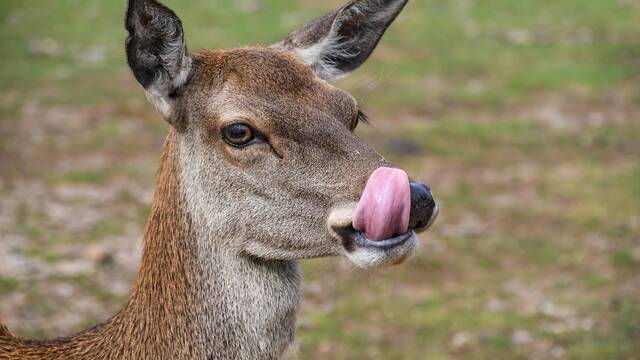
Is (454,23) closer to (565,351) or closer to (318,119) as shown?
(565,351)

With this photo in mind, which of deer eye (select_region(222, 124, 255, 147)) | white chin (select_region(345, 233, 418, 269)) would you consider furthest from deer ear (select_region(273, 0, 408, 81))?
white chin (select_region(345, 233, 418, 269))

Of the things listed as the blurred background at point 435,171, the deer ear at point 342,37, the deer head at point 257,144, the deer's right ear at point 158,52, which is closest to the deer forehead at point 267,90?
the deer head at point 257,144

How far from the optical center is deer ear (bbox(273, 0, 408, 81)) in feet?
18.5

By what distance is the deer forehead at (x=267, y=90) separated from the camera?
16.3ft

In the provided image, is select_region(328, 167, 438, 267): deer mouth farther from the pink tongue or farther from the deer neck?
the deer neck

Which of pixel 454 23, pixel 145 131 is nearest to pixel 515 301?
pixel 145 131

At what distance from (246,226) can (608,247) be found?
6.24 meters

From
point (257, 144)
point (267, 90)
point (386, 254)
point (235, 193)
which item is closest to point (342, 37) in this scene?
point (267, 90)

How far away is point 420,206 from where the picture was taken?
4.65 metres

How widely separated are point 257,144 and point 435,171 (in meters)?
7.75

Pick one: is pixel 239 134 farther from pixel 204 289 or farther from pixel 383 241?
pixel 383 241

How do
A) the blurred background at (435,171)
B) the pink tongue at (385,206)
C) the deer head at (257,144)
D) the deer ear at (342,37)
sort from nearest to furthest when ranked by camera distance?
the pink tongue at (385,206), the deer head at (257,144), the deer ear at (342,37), the blurred background at (435,171)

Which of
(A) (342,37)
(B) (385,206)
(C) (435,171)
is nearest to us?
(B) (385,206)

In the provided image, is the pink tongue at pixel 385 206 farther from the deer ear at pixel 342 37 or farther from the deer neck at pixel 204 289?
the deer ear at pixel 342 37
